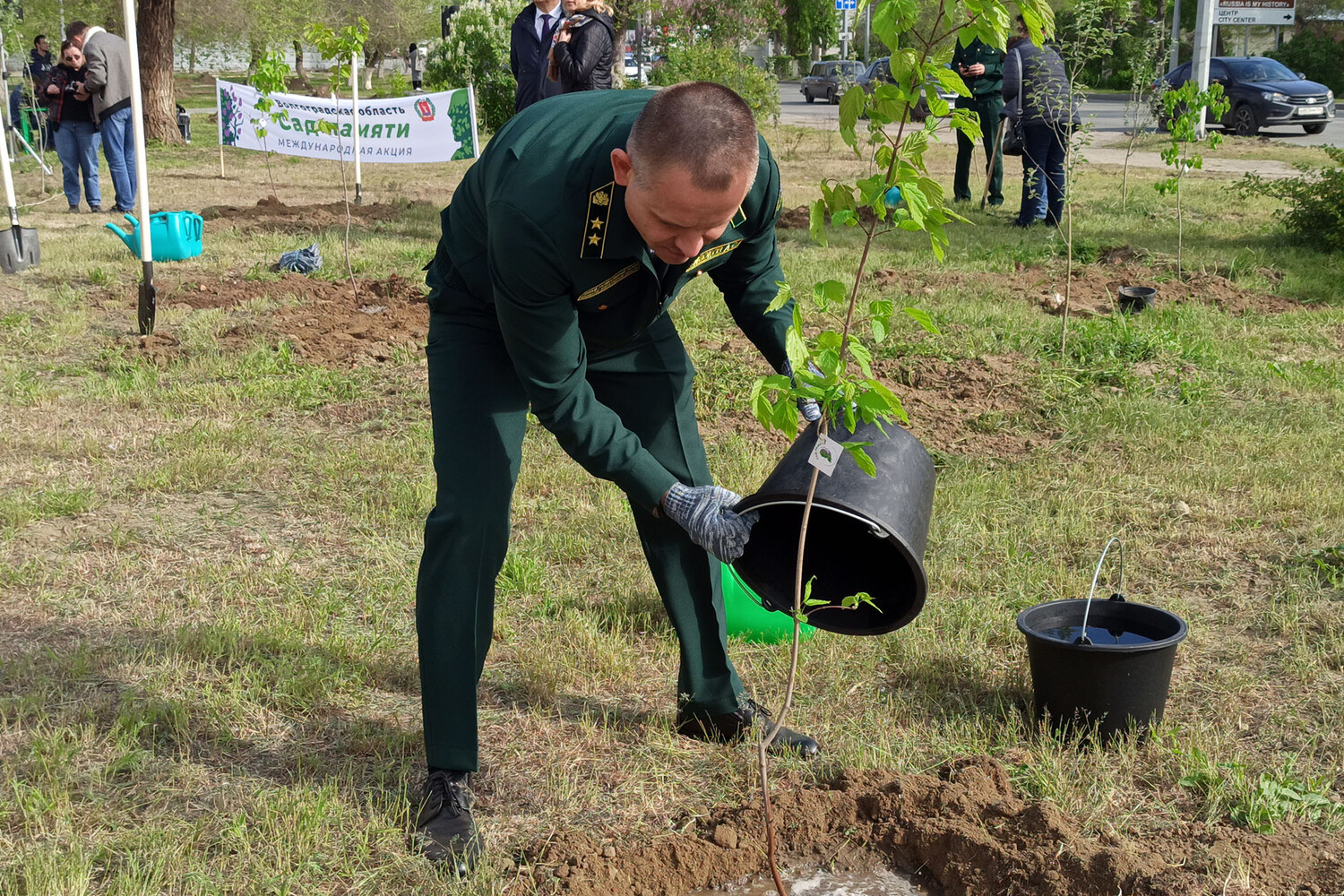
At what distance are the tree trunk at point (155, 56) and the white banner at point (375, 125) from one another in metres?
5.93

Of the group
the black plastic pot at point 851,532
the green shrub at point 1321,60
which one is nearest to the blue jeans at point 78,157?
the black plastic pot at point 851,532

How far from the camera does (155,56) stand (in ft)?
60.1

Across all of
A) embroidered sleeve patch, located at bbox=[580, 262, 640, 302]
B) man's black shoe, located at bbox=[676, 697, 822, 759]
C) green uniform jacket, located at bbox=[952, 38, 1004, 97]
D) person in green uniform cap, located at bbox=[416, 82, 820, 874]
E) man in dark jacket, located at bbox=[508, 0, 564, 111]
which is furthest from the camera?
green uniform jacket, located at bbox=[952, 38, 1004, 97]

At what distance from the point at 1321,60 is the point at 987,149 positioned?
2660cm

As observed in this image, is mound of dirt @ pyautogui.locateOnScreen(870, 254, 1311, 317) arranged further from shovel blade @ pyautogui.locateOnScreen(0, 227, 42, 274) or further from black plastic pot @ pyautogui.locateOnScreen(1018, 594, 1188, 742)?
shovel blade @ pyautogui.locateOnScreen(0, 227, 42, 274)

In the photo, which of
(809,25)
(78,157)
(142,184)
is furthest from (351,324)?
(809,25)

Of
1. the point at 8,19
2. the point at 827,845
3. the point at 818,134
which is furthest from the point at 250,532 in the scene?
the point at 818,134

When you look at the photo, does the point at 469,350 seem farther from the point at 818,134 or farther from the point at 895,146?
the point at 818,134

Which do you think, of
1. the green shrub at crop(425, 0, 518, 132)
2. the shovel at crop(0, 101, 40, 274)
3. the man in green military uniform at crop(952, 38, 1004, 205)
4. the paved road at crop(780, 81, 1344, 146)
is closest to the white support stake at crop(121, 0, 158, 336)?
the shovel at crop(0, 101, 40, 274)

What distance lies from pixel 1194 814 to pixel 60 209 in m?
13.1

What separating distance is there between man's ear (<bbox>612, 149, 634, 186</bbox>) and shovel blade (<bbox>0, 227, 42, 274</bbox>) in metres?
8.31

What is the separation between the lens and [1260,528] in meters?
4.45

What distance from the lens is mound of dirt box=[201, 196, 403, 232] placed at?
35.6 feet

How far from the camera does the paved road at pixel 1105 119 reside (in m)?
19.9
